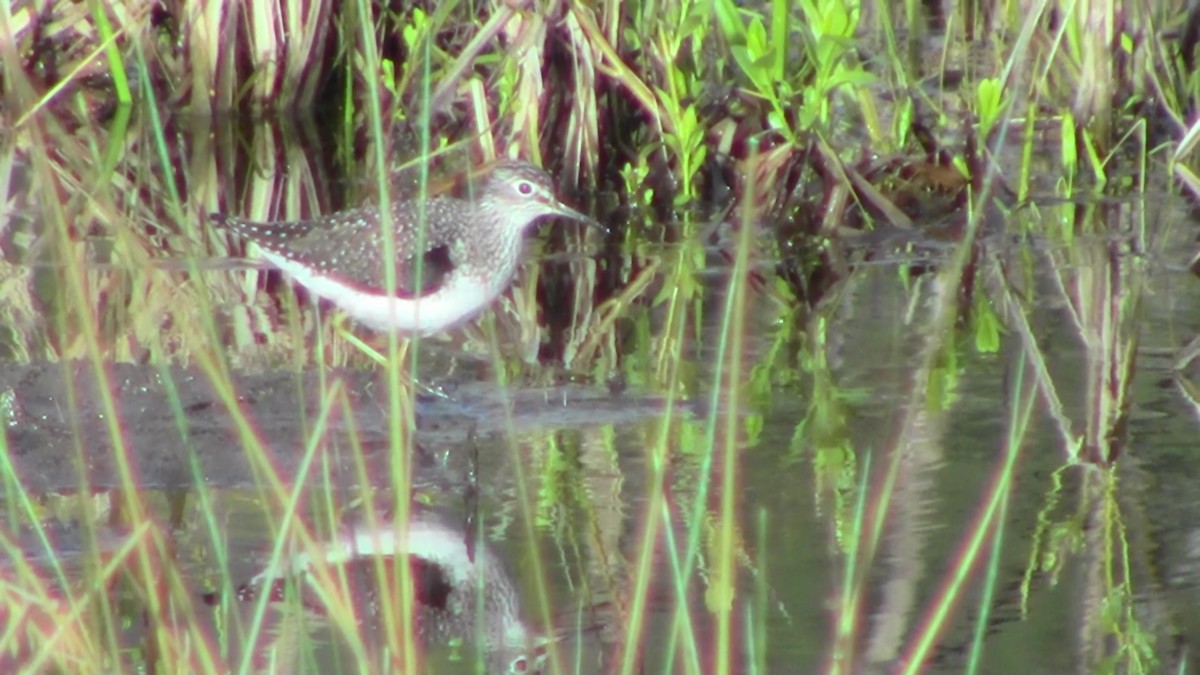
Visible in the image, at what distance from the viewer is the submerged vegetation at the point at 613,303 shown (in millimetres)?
3191

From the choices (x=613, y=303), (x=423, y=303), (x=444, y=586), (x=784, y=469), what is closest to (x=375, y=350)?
(x=423, y=303)

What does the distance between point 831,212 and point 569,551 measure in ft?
11.7

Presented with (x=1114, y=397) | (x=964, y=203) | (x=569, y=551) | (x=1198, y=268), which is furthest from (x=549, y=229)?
(x=569, y=551)

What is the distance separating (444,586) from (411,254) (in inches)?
76.1

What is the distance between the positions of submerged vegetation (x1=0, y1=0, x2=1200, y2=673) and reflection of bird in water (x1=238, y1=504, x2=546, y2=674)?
1.7 inches

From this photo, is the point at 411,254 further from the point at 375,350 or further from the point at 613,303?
the point at 613,303

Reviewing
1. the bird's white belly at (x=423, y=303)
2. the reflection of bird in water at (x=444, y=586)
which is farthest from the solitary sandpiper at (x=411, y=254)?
the reflection of bird in water at (x=444, y=586)

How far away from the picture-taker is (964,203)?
791cm

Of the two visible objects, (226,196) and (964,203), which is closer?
(964,203)

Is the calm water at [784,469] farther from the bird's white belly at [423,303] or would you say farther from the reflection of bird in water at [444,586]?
the bird's white belly at [423,303]

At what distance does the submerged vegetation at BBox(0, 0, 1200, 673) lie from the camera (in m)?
3.19

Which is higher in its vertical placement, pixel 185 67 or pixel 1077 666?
pixel 185 67

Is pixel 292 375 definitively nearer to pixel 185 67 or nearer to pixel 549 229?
pixel 549 229

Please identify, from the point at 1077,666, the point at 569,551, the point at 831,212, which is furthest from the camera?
the point at 831,212
